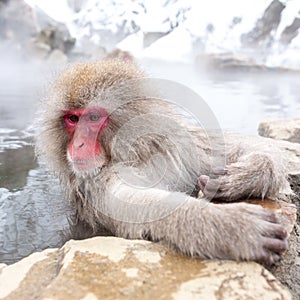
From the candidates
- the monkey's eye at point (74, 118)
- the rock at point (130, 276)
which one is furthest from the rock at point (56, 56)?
the rock at point (130, 276)

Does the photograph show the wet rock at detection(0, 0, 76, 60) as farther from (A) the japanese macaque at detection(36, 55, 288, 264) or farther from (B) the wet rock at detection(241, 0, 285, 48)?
(A) the japanese macaque at detection(36, 55, 288, 264)

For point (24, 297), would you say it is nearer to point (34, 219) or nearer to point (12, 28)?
point (34, 219)

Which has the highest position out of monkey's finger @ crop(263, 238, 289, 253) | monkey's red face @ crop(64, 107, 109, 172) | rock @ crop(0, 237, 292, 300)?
monkey's red face @ crop(64, 107, 109, 172)

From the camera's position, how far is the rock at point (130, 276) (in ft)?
4.94

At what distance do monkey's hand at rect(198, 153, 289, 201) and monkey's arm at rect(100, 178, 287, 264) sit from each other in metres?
0.29

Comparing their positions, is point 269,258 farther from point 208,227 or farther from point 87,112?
point 87,112

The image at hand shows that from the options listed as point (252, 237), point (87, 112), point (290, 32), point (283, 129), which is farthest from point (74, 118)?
point (290, 32)

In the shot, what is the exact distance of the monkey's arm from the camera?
173cm

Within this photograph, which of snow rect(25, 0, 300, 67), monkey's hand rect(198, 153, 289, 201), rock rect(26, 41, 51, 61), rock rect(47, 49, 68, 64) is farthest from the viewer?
rock rect(26, 41, 51, 61)

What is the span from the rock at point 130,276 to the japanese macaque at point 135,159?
0.58 ft

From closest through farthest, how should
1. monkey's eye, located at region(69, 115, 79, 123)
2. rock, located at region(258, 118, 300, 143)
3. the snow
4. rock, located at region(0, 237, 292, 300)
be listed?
rock, located at region(0, 237, 292, 300) < monkey's eye, located at region(69, 115, 79, 123) < rock, located at region(258, 118, 300, 143) < the snow

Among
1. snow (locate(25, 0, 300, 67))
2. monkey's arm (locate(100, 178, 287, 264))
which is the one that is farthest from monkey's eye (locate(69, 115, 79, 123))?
snow (locate(25, 0, 300, 67))

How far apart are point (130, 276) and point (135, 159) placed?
0.92 meters

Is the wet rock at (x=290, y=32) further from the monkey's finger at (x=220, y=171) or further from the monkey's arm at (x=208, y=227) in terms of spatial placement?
the monkey's arm at (x=208, y=227)
